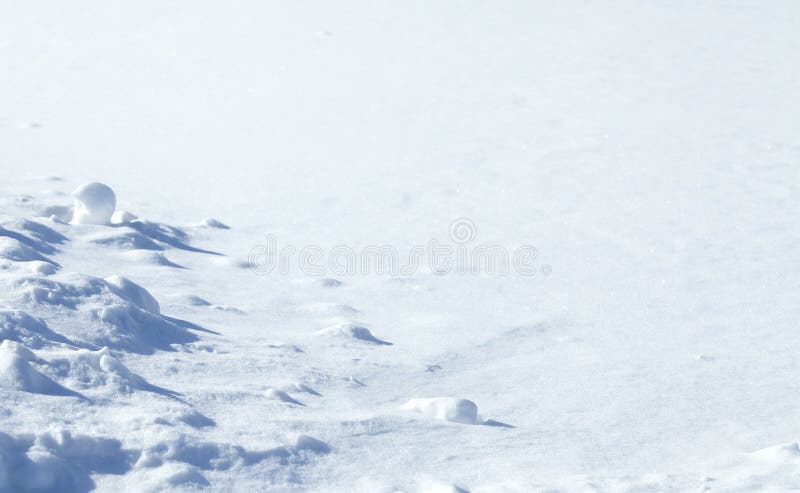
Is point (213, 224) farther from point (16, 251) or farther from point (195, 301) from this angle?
point (16, 251)

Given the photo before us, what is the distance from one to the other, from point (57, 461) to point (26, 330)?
0.64m

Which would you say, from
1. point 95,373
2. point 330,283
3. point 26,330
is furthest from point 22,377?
point 330,283

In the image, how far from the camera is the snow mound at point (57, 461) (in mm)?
1854

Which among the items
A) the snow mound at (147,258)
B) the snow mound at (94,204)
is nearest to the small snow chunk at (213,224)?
the snow mound at (94,204)

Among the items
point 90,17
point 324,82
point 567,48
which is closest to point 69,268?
point 324,82

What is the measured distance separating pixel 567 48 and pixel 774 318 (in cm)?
650

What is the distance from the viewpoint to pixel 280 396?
2.61 meters

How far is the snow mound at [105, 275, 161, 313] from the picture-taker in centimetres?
303

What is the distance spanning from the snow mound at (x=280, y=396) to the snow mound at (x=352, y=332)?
2.68 ft

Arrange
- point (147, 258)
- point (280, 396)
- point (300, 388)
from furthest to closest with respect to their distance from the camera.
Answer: point (147, 258)
point (300, 388)
point (280, 396)

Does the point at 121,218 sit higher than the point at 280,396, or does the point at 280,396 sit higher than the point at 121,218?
the point at 121,218

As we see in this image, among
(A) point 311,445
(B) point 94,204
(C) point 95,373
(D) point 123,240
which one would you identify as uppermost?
(B) point 94,204

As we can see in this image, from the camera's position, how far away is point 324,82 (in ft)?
29.1

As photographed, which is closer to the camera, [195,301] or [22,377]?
[22,377]
